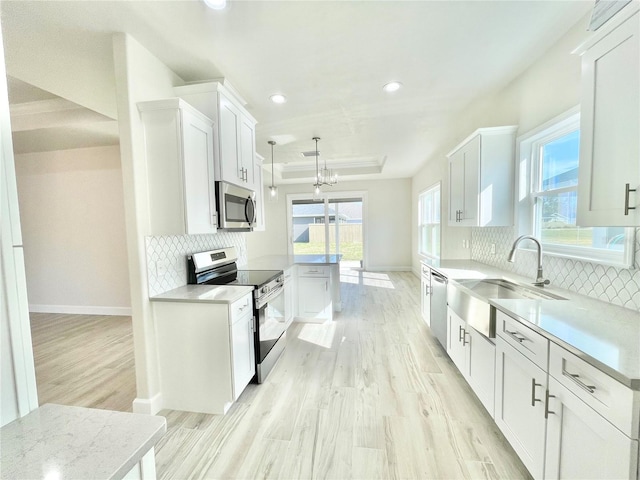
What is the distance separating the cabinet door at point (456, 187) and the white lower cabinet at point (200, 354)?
256 cm

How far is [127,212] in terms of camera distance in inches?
73.7

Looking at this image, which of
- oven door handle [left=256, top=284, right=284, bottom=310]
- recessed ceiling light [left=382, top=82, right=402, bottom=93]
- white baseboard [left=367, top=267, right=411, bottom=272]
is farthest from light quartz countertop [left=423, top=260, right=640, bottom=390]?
white baseboard [left=367, top=267, right=411, bottom=272]

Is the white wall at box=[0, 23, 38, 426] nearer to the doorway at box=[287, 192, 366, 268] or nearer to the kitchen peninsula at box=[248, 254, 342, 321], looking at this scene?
the kitchen peninsula at box=[248, 254, 342, 321]

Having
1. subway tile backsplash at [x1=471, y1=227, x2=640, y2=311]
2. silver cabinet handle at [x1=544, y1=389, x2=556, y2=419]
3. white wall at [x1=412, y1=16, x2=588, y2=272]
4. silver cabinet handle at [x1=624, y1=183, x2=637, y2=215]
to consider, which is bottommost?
silver cabinet handle at [x1=544, y1=389, x2=556, y2=419]

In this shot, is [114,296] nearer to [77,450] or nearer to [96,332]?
[96,332]

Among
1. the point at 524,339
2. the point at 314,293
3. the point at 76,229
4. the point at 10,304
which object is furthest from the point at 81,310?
the point at 524,339

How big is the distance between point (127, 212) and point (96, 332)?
2.67m

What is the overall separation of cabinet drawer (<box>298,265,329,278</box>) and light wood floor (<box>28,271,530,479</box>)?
0.94 m

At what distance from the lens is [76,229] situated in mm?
4125

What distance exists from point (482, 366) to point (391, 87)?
2.52m

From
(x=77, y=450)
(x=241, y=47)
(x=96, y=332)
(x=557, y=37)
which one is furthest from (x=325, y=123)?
(x=96, y=332)

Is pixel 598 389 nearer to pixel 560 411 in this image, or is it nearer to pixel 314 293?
pixel 560 411

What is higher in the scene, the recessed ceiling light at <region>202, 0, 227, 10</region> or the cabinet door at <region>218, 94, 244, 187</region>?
the recessed ceiling light at <region>202, 0, 227, 10</region>

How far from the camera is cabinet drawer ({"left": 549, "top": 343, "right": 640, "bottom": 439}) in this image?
0.84 metres
